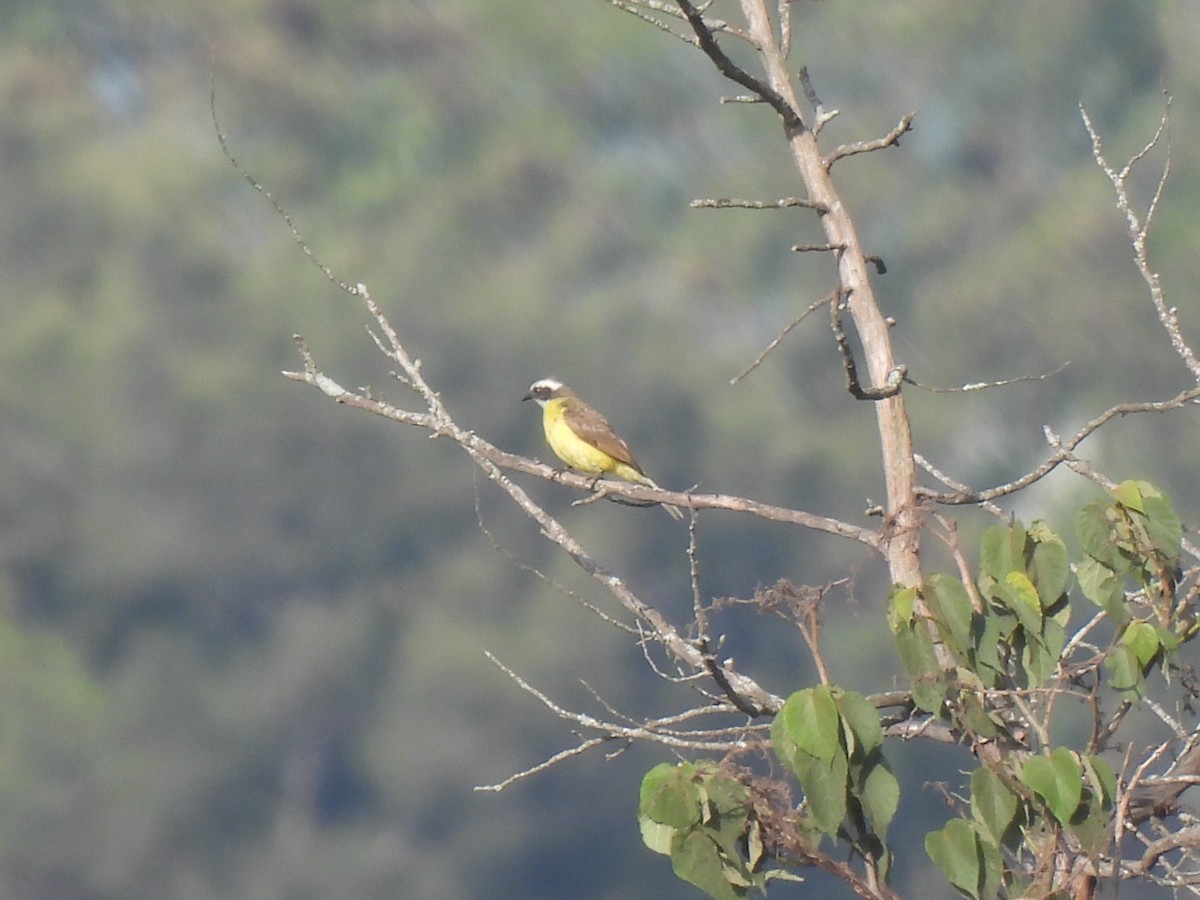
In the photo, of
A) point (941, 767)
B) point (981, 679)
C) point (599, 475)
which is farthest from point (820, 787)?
point (941, 767)

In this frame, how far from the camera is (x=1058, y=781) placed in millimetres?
2436

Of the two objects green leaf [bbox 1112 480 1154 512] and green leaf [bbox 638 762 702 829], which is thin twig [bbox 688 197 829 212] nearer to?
green leaf [bbox 1112 480 1154 512]

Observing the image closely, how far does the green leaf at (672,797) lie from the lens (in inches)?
97.1

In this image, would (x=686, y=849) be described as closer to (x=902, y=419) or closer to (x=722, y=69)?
(x=902, y=419)

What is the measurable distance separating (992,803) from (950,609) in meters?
0.31

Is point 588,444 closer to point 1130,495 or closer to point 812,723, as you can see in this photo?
point 1130,495

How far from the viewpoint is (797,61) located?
1753 centimetres

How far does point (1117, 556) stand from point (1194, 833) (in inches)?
19.6

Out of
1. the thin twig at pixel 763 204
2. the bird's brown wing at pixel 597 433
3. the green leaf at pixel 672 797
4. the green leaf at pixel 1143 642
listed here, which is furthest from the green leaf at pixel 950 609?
the bird's brown wing at pixel 597 433

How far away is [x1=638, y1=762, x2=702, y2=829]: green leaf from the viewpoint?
2.47 m

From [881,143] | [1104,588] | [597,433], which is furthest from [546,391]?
[1104,588]

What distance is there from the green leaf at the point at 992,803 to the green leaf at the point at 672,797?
1.47 ft

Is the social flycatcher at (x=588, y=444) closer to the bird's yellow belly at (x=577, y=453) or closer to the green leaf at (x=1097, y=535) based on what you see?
the bird's yellow belly at (x=577, y=453)

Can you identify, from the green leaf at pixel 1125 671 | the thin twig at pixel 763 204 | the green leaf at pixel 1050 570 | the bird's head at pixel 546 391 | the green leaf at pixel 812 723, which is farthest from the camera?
the bird's head at pixel 546 391
